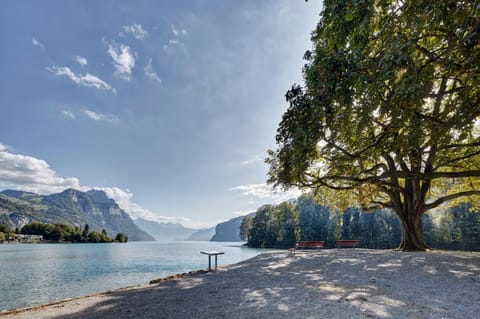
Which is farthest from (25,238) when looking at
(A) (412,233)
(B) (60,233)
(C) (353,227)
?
(A) (412,233)

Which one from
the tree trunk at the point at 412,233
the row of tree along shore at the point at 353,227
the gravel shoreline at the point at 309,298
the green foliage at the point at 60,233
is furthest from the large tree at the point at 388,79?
the green foliage at the point at 60,233

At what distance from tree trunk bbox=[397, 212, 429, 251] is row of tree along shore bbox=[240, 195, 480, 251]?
80.8 feet

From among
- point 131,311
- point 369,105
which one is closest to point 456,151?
point 369,105

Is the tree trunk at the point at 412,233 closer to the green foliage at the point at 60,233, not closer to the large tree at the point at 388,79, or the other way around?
the large tree at the point at 388,79

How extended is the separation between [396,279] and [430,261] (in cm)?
390

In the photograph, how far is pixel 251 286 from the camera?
7461 mm

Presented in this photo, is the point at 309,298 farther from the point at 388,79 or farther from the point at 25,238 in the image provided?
the point at 25,238

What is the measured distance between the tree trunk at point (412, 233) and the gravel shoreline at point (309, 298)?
713cm

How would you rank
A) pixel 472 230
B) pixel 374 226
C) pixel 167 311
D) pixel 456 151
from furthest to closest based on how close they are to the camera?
pixel 374 226 < pixel 472 230 < pixel 456 151 < pixel 167 311

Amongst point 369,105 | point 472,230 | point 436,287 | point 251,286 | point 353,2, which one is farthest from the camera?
point 472,230

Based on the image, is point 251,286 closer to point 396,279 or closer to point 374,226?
point 396,279

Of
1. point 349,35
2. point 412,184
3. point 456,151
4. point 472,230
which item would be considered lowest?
point 472,230

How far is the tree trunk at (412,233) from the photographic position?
15.5m

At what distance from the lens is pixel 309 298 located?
18.9 feet
